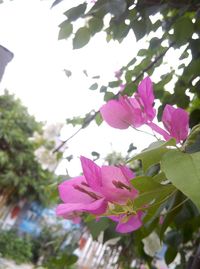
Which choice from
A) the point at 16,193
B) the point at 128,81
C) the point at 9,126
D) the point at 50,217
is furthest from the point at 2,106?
the point at 128,81

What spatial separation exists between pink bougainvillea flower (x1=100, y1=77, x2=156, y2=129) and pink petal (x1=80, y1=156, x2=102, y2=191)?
2.7 inches

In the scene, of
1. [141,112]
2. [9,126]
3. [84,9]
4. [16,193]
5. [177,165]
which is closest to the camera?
[177,165]

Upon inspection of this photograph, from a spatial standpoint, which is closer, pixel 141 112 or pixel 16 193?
pixel 141 112

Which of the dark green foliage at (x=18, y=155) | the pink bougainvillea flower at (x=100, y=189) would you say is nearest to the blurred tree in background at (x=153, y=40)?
Answer: the pink bougainvillea flower at (x=100, y=189)

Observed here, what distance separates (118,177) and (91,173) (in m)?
0.02

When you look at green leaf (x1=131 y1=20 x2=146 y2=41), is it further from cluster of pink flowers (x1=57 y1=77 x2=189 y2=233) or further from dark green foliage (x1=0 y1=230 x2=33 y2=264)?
dark green foliage (x1=0 y1=230 x2=33 y2=264)

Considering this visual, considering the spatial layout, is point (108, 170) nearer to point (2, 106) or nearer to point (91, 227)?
point (91, 227)

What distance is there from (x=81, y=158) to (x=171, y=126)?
84 millimetres

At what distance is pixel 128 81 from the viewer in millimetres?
715

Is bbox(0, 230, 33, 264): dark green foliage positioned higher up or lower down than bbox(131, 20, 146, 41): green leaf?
lower down

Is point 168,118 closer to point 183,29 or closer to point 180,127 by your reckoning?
point 180,127

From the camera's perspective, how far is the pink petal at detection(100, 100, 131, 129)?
0.30 m

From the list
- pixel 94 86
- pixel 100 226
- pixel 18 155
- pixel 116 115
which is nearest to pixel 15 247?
pixel 18 155

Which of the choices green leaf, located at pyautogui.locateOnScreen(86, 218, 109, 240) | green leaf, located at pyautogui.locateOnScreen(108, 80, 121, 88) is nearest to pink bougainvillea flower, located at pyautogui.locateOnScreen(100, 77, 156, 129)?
green leaf, located at pyautogui.locateOnScreen(86, 218, 109, 240)
